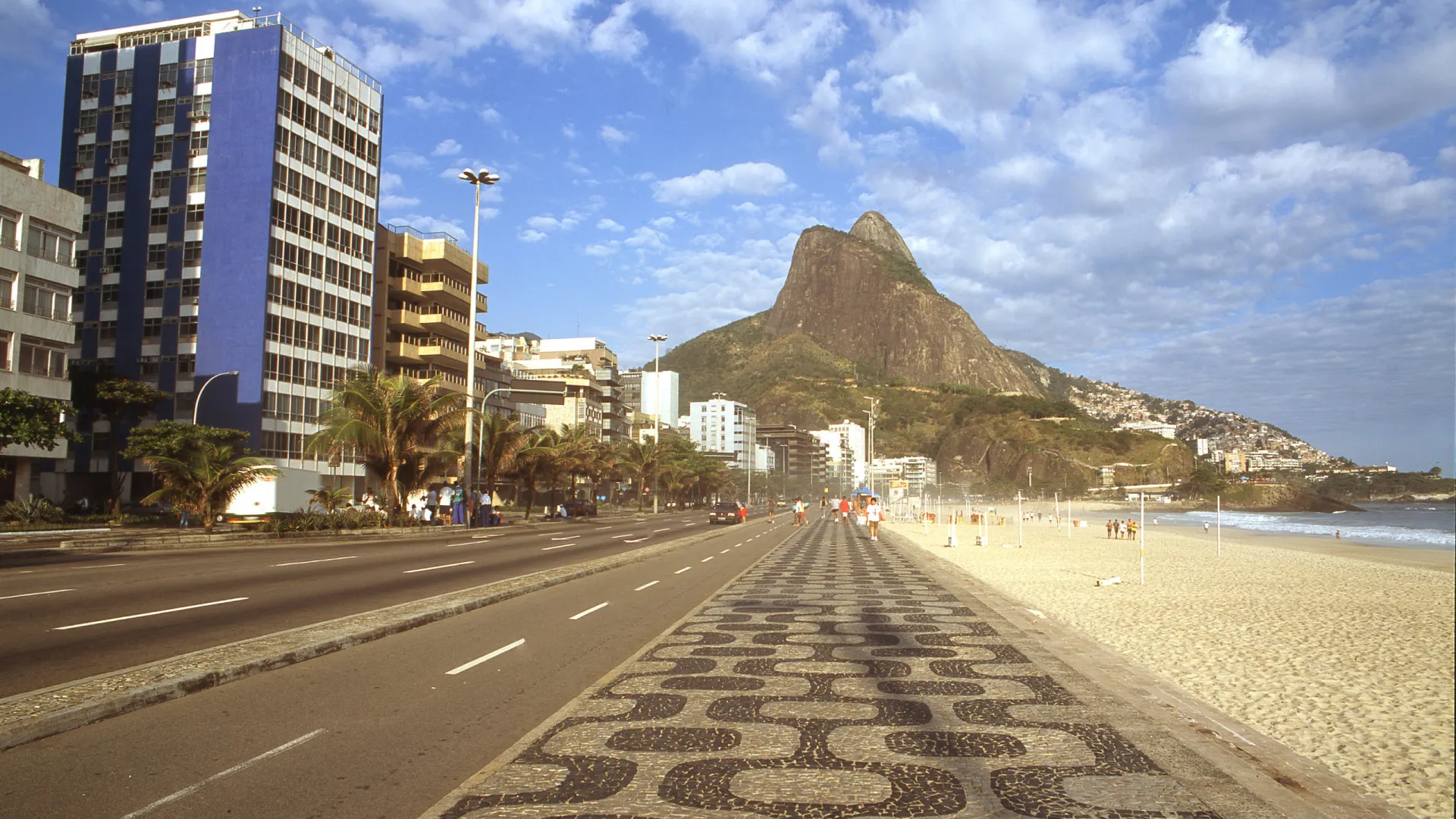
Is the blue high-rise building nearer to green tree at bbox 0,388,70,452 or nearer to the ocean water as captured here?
green tree at bbox 0,388,70,452

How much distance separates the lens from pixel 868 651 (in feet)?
32.5

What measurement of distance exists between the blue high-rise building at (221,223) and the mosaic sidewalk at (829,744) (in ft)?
181

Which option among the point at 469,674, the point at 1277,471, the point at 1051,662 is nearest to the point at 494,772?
the point at 469,674

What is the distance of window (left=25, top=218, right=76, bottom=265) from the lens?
39594 millimetres

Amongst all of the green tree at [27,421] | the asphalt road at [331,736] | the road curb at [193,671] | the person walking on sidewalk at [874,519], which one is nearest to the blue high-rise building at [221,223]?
the green tree at [27,421]

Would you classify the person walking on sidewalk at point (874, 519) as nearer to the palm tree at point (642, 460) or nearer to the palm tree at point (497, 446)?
the palm tree at point (497, 446)

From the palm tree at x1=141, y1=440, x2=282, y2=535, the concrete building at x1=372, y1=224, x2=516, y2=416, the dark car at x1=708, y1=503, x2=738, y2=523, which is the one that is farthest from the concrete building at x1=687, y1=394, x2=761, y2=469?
the palm tree at x1=141, y1=440, x2=282, y2=535

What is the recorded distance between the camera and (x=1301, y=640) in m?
12.1

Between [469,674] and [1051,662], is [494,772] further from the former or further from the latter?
[1051,662]

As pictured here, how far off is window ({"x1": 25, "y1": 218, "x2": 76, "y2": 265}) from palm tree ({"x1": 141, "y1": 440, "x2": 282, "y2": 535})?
52.8 feet

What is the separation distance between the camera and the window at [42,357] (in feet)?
128

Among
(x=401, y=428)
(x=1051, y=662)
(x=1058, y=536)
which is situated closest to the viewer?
(x=1051, y=662)

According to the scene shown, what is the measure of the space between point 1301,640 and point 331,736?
11857 mm

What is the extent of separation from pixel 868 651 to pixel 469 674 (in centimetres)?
416
